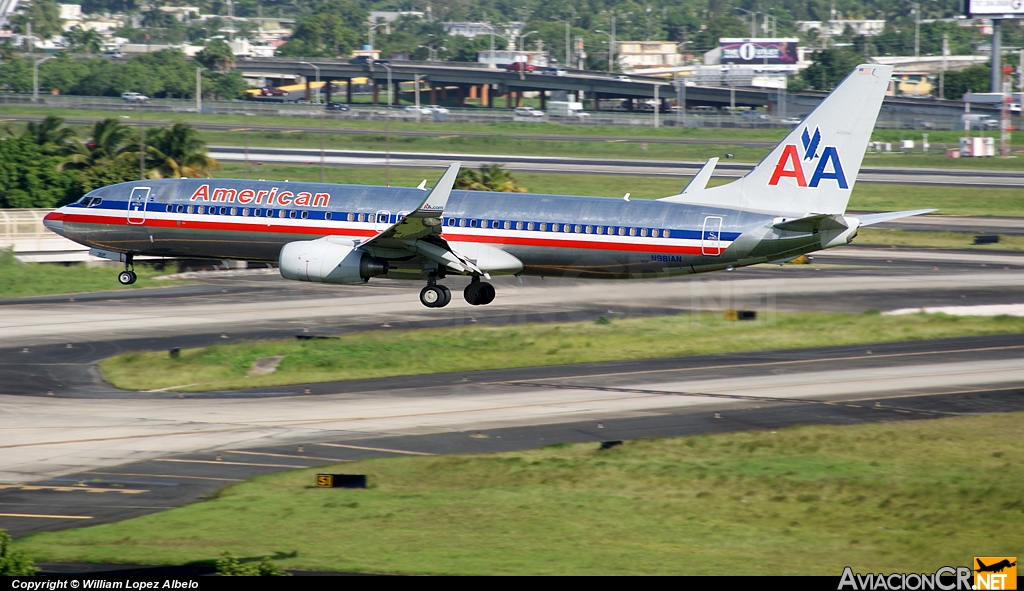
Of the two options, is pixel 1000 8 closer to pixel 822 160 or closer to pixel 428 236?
pixel 822 160

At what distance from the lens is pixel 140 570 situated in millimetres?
26953

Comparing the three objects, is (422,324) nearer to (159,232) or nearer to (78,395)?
(159,232)

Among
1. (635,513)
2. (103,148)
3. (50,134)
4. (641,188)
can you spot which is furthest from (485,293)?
(641,188)

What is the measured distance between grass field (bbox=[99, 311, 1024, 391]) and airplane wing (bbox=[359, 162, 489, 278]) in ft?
17.4

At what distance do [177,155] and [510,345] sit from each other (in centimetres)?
5144

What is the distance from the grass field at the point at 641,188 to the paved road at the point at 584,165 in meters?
3.83

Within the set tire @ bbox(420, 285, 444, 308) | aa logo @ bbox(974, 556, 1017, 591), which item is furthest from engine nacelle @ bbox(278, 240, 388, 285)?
aa logo @ bbox(974, 556, 1017, 591)

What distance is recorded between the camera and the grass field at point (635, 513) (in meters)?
28.5

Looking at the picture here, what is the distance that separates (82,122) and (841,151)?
129431mm

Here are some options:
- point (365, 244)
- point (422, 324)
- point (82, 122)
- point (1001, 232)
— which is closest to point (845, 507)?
point (365, 244)

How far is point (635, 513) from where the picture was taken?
32469 mm

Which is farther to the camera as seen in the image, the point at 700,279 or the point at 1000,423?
the point at 700,279

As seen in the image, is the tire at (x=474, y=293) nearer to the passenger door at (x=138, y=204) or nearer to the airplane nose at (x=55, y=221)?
the passenger door at (x=138, y=204)

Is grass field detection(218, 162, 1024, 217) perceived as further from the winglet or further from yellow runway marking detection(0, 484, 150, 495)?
yellow runway marking detection(0, 484, 150, 495)
